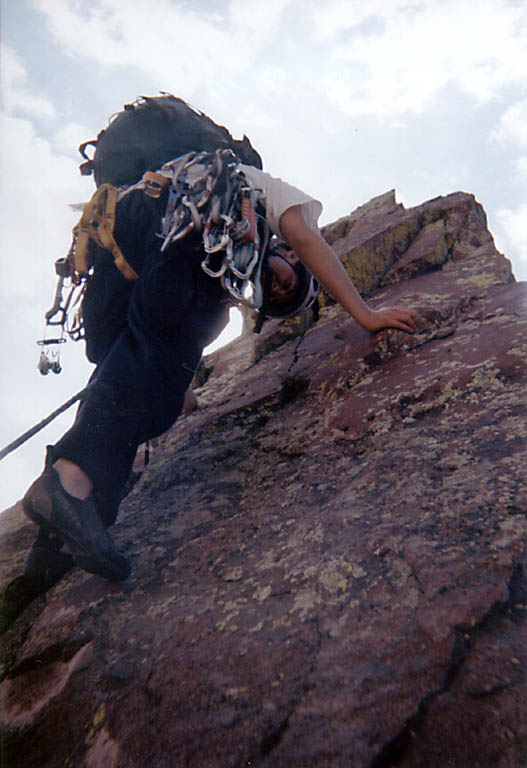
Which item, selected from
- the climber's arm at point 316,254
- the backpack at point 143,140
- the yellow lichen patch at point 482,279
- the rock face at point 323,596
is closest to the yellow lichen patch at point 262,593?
the rock face at point 323,596

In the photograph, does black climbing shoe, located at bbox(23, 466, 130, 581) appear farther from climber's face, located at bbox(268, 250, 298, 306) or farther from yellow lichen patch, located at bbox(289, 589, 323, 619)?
climber's face, located at bbox(268, 250, 298, 306)

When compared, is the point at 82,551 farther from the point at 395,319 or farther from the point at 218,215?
the point at 395,319

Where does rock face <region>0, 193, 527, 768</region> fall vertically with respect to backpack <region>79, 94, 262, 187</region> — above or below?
below

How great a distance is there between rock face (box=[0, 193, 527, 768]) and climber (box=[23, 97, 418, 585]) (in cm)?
26

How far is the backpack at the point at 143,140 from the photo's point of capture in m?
2.22

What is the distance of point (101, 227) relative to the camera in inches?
78.2

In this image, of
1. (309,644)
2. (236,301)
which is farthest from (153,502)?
(309,644)

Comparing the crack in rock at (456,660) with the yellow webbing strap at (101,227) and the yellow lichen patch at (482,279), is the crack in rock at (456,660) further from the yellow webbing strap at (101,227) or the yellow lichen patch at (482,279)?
the yellow lichen patch at (482,279)

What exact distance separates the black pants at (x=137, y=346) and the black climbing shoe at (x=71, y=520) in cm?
12

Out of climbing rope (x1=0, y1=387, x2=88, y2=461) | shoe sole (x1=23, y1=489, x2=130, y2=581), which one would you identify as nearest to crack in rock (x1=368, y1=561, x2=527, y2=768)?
shoe sole (x1=23, y1=489, x2=130, y2=581)

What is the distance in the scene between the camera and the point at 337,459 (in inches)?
73.4

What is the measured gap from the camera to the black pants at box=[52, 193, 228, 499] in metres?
1.64

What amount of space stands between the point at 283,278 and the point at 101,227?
100cm

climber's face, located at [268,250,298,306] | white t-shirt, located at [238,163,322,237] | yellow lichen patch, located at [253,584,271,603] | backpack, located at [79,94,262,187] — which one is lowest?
yellow lichen patch, located at [253,584,271,603]
